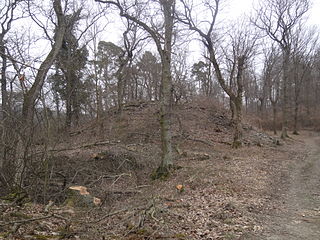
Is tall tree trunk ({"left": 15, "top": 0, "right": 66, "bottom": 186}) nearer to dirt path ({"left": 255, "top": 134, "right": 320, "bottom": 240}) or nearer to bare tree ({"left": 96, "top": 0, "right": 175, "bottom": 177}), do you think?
bare tree ({"left": 96, "top": 0, "right": 175, "bottom": 177})

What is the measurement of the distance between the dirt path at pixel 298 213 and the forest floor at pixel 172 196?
0.06 feet

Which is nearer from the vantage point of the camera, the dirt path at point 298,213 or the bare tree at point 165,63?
the dirt path at point 298,213

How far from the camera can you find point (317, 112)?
34062 mm

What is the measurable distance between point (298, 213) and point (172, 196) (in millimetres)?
2993

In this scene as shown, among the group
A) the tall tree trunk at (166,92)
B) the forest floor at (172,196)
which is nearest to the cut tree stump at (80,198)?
the forest floor at (172,196)

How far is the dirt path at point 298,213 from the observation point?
186 inches

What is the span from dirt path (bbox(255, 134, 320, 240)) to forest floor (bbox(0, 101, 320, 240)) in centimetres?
2

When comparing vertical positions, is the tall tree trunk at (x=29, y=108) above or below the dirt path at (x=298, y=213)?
above

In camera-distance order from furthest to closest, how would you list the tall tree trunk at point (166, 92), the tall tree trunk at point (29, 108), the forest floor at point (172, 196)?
1. the tall tree trunk at point (166, 92)
2. the tall tree trunk at point (29, 108)
3. the forest floor at point (172, 196)

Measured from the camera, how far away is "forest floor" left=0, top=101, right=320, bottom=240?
4682 mm

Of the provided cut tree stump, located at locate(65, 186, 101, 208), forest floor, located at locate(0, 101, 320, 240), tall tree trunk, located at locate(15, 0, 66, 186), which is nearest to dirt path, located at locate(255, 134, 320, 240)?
forest floor, located at locate(0, 101, 320, 240)

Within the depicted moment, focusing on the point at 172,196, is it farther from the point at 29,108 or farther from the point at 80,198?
the point at 29,108

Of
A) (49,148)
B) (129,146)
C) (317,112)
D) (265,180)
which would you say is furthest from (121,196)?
(317,112)

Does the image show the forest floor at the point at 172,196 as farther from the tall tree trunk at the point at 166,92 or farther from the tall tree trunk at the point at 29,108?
the tall tree trunk at the point at 29,108
